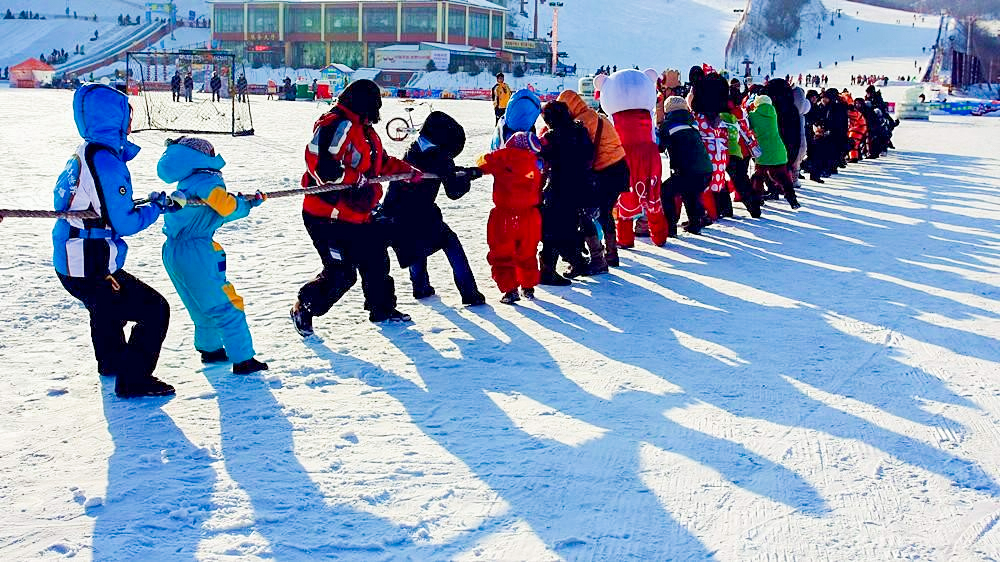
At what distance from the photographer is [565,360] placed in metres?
5.79

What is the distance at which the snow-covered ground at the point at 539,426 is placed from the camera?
139 inches

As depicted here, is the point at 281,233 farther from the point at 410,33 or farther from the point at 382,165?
the point at 410,33

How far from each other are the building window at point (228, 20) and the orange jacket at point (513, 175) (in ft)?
284

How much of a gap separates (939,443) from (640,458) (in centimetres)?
137

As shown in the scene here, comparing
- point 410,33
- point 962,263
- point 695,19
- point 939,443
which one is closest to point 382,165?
point 939,443

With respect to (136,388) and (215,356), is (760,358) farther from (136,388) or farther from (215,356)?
(136,388)

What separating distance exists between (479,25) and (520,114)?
82396mm

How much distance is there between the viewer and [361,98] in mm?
6047

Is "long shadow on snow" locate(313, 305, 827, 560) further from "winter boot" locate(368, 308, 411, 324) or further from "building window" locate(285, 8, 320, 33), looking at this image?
"building window" locate(285, 8, 320, 33)

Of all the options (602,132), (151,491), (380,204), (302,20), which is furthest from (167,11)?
(151,491)

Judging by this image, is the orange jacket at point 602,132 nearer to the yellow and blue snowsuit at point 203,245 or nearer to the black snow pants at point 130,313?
the yellow and blue snowsuit at point 203,245

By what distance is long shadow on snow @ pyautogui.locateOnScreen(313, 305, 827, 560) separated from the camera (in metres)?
3.55

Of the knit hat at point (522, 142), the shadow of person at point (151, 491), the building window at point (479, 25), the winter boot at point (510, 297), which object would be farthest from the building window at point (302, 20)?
the shadow of person at point (151, 491)

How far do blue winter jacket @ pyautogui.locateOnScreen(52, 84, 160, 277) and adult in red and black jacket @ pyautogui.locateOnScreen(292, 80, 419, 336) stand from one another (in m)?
1.47
